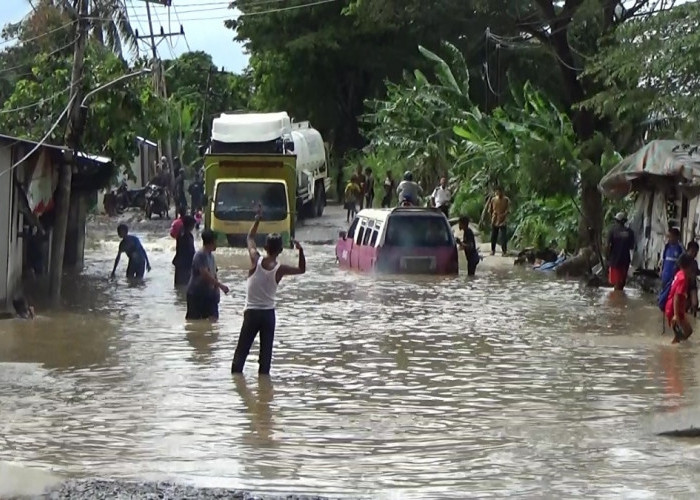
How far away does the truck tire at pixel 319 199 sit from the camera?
4503 centimetres

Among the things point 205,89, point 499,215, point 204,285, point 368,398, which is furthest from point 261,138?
point 205,89

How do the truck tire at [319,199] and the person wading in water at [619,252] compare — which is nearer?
the person wading in water at [619,252]

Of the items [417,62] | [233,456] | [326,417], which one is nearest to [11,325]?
[326,417]

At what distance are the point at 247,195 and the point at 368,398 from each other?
807 inches

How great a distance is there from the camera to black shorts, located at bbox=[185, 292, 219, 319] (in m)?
17.8

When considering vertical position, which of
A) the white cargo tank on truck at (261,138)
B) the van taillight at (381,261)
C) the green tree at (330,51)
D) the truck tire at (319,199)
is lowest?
the van taillight at (381,261)

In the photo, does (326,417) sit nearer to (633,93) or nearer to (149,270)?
(633,93)

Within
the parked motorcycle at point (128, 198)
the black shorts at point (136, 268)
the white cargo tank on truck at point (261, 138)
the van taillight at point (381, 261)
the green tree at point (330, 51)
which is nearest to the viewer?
the black shorts at point (136, 268)

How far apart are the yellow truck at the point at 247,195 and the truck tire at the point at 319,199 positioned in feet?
36.8

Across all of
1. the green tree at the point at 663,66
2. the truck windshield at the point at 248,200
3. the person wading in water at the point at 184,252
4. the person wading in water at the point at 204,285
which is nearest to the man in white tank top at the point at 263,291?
the person wading in water at the point at 204,285

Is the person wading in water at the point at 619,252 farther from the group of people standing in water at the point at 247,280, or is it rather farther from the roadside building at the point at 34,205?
the roadside building at the point at 34,205

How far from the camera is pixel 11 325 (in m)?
18.2

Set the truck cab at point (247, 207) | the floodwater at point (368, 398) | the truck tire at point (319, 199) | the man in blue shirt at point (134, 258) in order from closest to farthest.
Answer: the floodwater at point (368, 398)
the man in blue shirt at point (134, 258)
the truck cab at point (247, 207)
the truck tire at point (319, 199)

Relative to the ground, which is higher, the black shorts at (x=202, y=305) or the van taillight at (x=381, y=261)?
the van taillight at (x=381, y=261)
